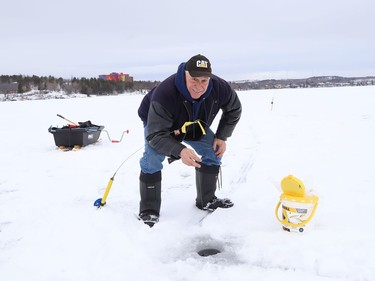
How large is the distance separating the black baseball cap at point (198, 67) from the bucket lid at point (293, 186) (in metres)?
1.01

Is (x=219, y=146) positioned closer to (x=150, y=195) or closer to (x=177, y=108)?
(x=177, y=108)

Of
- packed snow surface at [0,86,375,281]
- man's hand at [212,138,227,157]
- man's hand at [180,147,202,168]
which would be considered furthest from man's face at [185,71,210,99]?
packed snow surface at [0,86,375,281]

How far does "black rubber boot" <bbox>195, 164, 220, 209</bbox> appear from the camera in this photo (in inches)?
133

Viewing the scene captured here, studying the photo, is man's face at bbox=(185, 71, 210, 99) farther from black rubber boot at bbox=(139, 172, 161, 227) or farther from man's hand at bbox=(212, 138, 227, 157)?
black rubber boot at bbox=(139, 172, 161, 227)

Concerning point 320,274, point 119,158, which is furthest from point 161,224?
point 119,158

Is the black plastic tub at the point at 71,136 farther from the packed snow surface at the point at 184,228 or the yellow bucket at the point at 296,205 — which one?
the yellow bucket at the point at 296,205

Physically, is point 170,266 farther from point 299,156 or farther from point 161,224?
point 299,156

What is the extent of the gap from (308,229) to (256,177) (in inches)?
67.2

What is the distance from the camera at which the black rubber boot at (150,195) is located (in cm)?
315

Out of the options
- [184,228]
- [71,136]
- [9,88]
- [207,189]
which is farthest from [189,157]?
[9,88]

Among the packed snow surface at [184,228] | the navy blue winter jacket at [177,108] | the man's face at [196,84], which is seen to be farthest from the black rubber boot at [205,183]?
the man's face at [196,84]

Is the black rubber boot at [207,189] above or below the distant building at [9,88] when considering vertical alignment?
below

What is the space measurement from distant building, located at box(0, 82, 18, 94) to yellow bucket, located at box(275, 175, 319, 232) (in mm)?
94651

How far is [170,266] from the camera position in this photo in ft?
7.78
